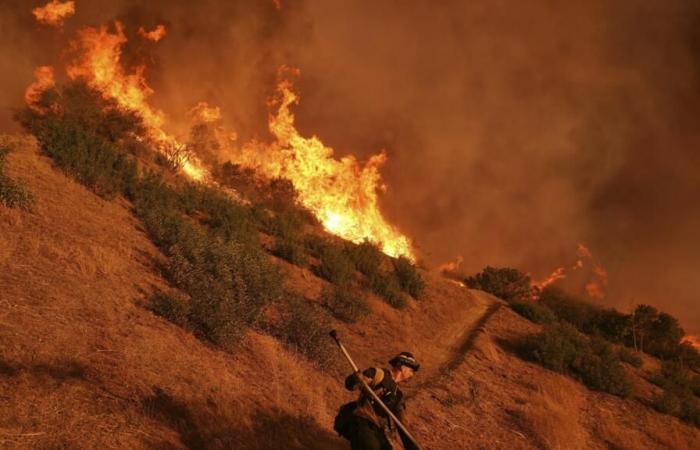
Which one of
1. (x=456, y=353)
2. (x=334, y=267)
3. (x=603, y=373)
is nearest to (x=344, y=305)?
(x=334, y=267)

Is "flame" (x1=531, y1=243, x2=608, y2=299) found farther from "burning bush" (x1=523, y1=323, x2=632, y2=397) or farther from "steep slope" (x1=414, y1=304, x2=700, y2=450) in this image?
"steep slope" (x1=414, y1=304, x2=700, y2=450)

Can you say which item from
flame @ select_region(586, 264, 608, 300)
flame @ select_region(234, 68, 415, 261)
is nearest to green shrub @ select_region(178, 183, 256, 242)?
flame @ select_region(234, 68, 415, 261)

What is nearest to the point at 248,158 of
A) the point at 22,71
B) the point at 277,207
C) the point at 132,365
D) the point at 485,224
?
the point at 277,207

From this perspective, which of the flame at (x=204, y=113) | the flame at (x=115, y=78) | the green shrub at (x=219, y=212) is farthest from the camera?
the flame at (x=204, y=113)

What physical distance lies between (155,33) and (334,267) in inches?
805

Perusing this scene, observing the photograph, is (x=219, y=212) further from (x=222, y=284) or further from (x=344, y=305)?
(x=222, y=284)

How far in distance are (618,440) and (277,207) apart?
15637mm

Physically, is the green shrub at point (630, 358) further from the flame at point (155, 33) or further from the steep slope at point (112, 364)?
the flame at point (155, 33)

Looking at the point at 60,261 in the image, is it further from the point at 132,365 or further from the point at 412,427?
the point at 412,427

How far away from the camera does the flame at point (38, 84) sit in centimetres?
1734

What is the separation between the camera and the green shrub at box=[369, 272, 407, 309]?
15102mm

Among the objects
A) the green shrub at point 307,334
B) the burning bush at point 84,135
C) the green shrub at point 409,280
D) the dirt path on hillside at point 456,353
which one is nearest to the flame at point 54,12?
the burning bush at point 84,135

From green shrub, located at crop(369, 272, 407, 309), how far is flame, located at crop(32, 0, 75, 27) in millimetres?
20495

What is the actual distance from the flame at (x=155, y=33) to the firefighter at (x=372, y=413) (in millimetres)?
26712
